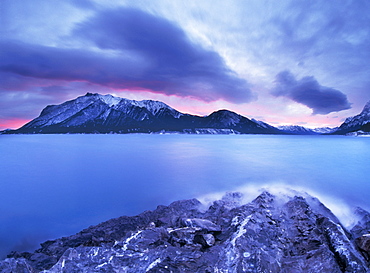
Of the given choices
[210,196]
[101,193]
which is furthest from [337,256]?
[101,193]

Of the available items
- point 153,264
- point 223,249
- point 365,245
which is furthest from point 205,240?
point 365,245

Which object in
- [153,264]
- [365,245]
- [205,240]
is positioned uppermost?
[365,245]

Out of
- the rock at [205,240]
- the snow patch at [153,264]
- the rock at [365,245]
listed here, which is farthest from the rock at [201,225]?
the rock at [365,245]

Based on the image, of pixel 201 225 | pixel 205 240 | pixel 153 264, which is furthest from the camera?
pixel 201 225

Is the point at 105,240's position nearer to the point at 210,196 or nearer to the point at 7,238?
the point at 7,238

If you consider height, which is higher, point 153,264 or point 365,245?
point 365,245

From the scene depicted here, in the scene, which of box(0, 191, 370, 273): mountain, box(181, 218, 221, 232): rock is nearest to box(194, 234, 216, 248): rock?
box(0, 191, 370, 273): mountain

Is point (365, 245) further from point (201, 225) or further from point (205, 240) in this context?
point (201, 225)

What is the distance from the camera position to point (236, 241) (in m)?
4.40

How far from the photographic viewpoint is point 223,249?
4.45 meters

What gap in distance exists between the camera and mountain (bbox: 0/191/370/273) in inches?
153

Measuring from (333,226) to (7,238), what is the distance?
38.7 ft

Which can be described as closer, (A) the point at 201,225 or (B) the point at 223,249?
(B) the point at 223,249

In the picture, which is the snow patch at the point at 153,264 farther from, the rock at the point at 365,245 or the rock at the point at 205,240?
the rock at the point at 365,245
